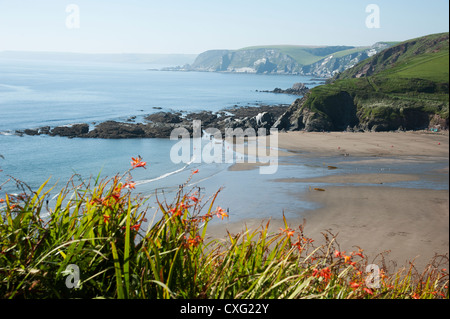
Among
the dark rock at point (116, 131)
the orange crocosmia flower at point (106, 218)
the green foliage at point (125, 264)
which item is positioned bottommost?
the dark rock at point (116, 131)

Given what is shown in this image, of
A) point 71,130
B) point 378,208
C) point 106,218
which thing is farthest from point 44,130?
point 106,218

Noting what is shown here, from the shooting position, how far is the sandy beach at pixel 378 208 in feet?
42.1

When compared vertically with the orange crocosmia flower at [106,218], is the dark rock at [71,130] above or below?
below

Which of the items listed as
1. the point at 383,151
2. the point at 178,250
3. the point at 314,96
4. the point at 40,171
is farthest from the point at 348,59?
the point at 178,250

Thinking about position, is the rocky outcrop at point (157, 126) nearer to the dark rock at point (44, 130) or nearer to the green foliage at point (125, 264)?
the dark rock at point (44, 130)

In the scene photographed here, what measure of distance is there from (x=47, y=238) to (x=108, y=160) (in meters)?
28.0

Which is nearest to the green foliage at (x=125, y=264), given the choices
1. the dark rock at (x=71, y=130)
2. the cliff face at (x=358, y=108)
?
the cliff face at (x=358, y=108)

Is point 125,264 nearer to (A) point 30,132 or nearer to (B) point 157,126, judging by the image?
(A) point 30,132

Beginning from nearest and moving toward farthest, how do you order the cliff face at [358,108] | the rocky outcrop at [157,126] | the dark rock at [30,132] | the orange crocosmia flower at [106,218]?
the orange crocosmia flower at [106,218], the dark rock at [30,132], the cliff face at [358,108], the rocky outcrop at [157,126]

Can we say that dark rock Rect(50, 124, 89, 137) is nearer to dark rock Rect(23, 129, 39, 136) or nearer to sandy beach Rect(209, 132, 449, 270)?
dark rock Rect(23, 129, 39, 136)

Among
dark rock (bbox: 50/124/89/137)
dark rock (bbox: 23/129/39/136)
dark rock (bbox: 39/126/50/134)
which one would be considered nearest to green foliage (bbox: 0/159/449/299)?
dark rock (bbox: 23/129/39/136)

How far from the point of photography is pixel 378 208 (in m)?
17.0
